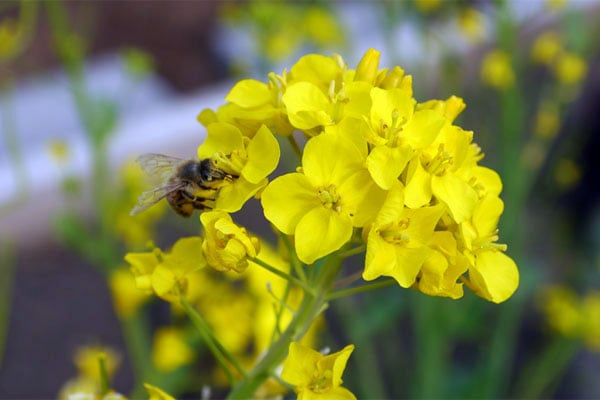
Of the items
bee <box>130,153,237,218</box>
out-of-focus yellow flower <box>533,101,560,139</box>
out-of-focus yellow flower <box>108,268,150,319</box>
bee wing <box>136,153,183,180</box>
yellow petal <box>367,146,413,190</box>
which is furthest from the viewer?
out-of-focus yellow flower <box>533,101,560,139</box>

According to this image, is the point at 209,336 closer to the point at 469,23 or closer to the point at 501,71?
the point at 501,71

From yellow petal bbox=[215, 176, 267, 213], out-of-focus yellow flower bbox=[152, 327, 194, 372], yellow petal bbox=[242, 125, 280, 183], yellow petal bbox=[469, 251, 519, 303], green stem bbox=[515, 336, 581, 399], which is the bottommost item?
→ green stem bbox=[515, 336, 581, 399]

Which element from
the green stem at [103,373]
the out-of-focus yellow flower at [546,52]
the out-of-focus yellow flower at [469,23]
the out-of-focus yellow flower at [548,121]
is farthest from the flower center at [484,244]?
the out-of-focus yellow flower at [546,52]

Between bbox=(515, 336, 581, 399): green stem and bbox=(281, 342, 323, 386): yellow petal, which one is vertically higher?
bbox=(281, 342, 323, 386): yellow petal

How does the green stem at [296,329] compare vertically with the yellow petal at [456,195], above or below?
below

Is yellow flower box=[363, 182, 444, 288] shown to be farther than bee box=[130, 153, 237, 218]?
No

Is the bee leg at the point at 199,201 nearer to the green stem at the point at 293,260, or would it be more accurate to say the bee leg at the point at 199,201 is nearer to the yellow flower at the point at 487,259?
the green stem at the point at 293,260

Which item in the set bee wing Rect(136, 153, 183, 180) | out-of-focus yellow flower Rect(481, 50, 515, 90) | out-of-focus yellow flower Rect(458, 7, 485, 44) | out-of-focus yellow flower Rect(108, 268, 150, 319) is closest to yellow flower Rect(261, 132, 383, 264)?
bee wing Rect(136, 153, 183, 180)

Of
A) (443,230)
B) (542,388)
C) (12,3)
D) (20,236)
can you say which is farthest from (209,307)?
(12,3)

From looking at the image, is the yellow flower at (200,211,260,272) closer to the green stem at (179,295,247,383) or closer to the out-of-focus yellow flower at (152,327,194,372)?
the green stem at (179,295,247,383)
